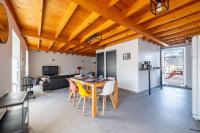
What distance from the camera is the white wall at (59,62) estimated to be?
7500 millimetres

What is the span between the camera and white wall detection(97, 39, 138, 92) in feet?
15.9

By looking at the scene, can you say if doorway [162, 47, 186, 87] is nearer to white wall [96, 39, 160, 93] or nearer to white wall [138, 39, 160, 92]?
white wall [138, 39, 160, 92]

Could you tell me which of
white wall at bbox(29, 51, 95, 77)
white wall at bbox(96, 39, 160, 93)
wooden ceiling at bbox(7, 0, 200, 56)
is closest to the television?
white wall at bbox(29, 51, 95, 77)

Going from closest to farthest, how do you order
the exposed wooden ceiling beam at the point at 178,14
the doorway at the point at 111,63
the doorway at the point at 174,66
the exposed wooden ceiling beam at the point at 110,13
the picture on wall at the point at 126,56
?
1. the exposed wooden ceiling beam at the point at 110,13
2. the exposed wooden ceiling beam at the point at 178,14
3. the picture on wall at the point at 126,56
4. the doorway at the point at 111,63
5. the doorway at the point at 174,66

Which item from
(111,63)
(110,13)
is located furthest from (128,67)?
(110,13)

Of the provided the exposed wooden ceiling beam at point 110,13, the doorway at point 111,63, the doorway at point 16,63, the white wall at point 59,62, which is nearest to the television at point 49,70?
the white wall at point 59,62

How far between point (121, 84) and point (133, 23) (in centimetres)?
344

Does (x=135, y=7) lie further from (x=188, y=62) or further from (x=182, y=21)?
(x=188, y=62)

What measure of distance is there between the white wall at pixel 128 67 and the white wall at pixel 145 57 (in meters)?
0.22

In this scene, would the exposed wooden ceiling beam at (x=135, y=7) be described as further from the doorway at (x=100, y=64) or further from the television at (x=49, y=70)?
the television at (x=49, y=70)

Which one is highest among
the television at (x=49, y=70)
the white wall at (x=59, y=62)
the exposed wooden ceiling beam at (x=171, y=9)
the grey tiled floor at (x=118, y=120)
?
the exposed wooden ceiling beam at (x=171, y=9)

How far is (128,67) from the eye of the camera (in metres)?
5.25

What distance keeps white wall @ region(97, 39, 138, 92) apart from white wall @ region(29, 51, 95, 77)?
15.4 ft

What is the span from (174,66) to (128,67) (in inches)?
151
